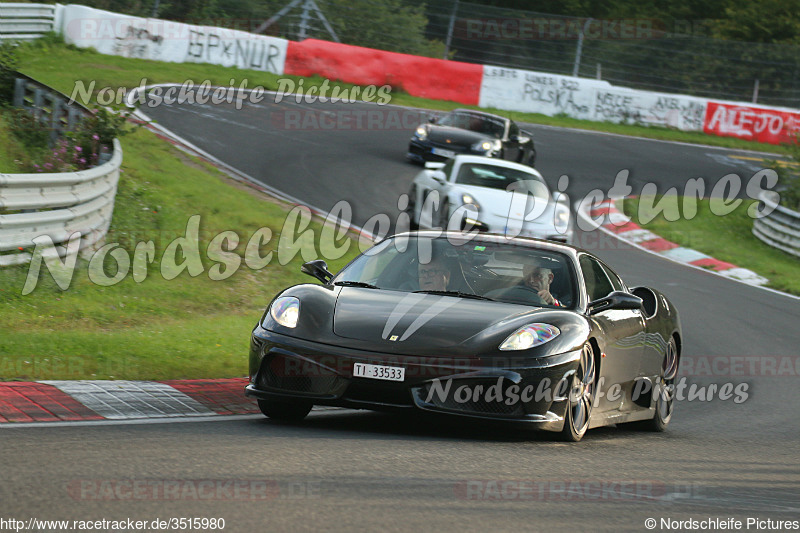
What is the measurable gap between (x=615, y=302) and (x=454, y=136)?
16.2 meters

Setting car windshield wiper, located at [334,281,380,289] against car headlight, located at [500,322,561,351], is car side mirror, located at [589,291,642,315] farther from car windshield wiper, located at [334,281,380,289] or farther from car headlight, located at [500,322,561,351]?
car windshield wiper, located at [334,281,380,289]

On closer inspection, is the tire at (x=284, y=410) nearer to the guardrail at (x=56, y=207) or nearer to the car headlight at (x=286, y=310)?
the car headlight at (x=286, y=310)

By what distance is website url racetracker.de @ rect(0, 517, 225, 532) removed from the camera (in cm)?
409

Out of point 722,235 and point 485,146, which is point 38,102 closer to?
Answer: point 485,146

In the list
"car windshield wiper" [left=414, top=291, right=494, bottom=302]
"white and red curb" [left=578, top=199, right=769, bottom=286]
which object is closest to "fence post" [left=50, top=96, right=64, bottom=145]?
"car windshield wiper" [left=414, top=291, right=494, bottom=302]

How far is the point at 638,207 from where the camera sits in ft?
78.8

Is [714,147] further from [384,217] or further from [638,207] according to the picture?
[384,217]

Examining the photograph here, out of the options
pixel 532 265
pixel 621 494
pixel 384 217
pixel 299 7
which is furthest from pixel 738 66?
pixel 621 494

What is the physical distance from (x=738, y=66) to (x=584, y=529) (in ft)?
111

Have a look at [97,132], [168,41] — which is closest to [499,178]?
[97,132]

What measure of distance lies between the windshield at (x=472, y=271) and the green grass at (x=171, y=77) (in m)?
14.6

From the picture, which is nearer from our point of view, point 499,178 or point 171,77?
point 499,178

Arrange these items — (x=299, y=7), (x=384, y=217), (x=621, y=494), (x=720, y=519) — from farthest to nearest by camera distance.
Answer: (x=299, y=7), (x=384, y=217), (x=621, y=494), (x=720, y=519)

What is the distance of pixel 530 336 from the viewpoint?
22.1ft
